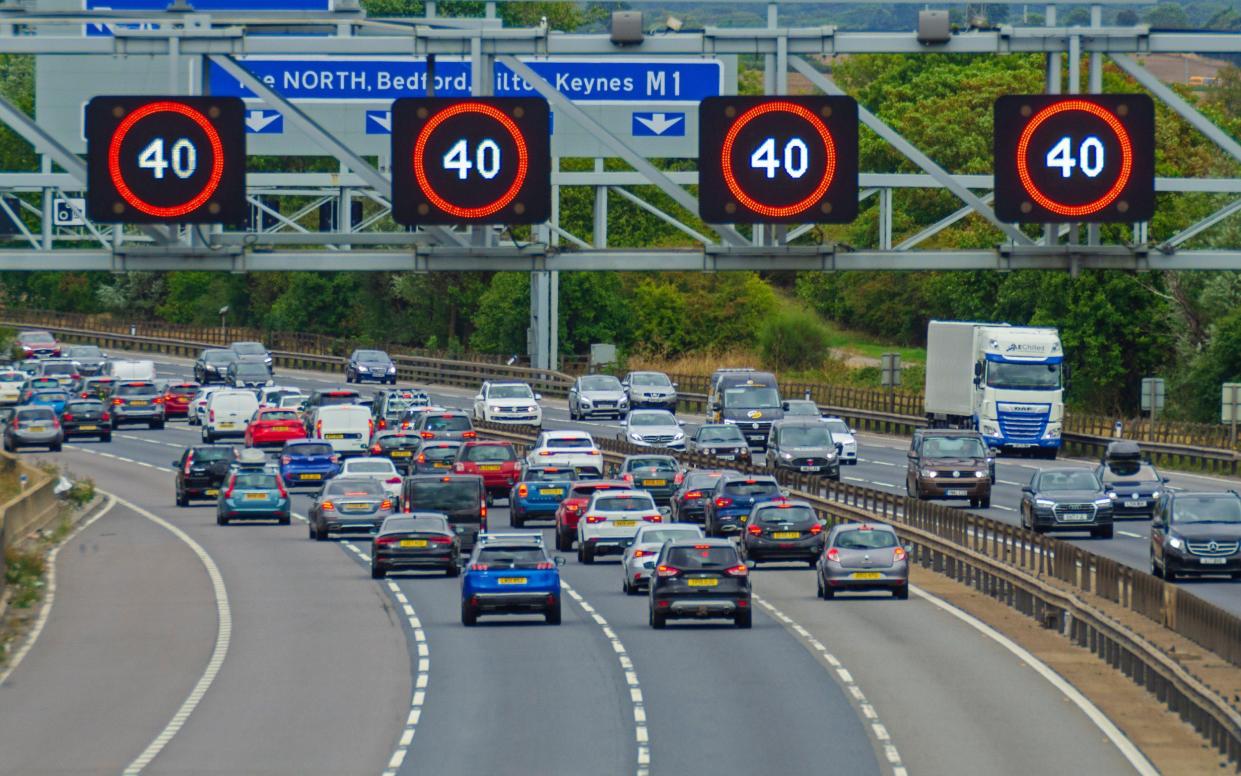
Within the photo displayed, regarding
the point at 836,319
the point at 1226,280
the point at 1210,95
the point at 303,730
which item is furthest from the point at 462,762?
the point at 1210,95

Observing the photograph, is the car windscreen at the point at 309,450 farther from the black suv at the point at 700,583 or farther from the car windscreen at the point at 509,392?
the black suv at the point at 700,583

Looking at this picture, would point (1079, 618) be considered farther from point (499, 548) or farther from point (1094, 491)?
point (1094, 491)

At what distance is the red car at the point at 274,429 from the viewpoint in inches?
3027

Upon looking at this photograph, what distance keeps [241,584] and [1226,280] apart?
157 ft

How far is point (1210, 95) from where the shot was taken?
176m

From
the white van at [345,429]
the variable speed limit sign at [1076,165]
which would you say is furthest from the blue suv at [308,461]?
the variable speed limit sign at [1076,165]

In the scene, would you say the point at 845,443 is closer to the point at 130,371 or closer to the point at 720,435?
the point at 720,435

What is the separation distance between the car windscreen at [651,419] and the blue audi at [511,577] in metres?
35.7

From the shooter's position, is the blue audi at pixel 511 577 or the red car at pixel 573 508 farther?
the red car at pixel 573 508

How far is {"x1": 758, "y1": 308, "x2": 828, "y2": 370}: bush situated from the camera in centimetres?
11381

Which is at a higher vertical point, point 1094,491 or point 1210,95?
point 1210,95

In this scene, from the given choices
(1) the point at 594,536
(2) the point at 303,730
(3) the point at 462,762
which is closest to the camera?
(3) the point at 462,762

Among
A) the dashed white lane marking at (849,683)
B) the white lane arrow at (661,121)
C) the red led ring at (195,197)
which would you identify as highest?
the white lane arrow at (661,121)

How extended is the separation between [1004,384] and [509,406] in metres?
17.7
